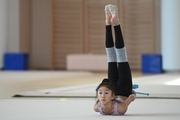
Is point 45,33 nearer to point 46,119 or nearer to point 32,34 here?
point 32,34

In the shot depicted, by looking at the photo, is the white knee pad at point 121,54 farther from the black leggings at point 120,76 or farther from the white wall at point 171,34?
the white wall at point 171,34

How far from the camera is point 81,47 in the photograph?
7.34 metres

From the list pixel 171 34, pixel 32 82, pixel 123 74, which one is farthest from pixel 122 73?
pixel 171 34

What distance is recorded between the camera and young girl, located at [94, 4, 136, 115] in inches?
60.4

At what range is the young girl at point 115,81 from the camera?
60.4 inches

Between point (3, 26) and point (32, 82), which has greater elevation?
point (3, 26)

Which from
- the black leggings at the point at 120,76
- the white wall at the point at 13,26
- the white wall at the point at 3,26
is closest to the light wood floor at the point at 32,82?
the black leggings at the point at 120,76

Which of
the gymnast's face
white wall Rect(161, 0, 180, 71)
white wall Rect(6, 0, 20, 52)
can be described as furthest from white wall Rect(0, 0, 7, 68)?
the gymnast's face

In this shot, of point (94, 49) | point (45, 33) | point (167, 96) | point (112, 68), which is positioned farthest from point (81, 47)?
point (112, 68)

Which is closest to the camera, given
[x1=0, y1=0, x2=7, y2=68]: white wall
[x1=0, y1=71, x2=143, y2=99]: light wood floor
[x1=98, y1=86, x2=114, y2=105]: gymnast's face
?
[x1=98, y1=86, x2=114, y2=105]: gymnast's face

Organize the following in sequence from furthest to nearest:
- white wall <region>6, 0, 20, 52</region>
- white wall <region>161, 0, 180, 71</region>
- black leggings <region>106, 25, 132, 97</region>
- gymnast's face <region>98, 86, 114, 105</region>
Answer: white wall <region>6, 0, 20, 52</region> < white wall <region>161, 0, 180, 71</region> < black leggings <region>106, 25, 132, 97</region> < gymnast's face <region>98, 86, 114, 105</region>

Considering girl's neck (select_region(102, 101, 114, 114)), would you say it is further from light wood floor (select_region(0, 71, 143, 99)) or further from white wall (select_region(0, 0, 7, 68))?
white wall (select_region(0, 0, 7, 68))

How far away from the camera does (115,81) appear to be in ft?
5.51

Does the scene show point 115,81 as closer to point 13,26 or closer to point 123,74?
point 123,74
